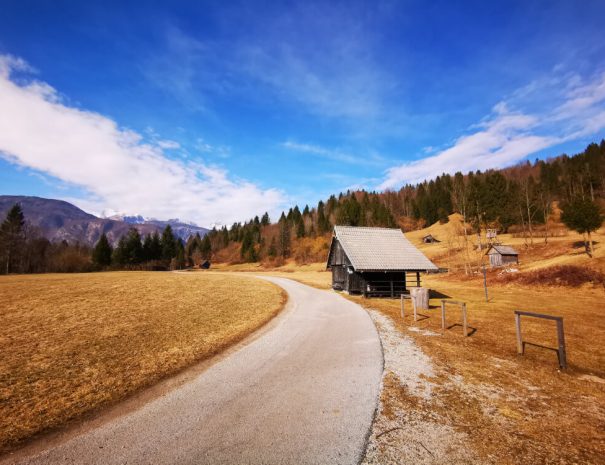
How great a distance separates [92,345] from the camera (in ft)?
34.6

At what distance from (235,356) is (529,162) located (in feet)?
536

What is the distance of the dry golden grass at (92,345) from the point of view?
6.14 meters

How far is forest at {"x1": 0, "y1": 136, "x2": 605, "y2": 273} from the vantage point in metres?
62.5

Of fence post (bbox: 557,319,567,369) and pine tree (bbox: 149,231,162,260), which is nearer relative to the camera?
fence post (bbox: 557,319,567,369)

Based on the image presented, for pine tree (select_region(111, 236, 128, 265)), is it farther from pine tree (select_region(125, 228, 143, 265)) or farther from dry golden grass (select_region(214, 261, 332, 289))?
dry golden grass (select_region(214, 261, 332, 289))

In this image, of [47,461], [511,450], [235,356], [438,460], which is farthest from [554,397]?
[47,461]

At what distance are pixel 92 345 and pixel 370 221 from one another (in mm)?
90592

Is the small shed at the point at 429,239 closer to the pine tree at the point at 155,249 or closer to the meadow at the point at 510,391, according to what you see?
the meadow at the point at 510,391

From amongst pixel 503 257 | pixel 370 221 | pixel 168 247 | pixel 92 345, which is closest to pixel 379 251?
pixel 92 345

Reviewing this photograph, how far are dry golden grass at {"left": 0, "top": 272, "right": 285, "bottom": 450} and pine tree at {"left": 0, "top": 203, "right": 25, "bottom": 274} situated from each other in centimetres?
6020

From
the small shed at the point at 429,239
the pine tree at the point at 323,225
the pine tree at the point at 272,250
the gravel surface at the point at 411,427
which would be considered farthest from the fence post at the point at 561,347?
the pine tree at the point at 323,225

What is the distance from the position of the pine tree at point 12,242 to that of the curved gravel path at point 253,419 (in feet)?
272

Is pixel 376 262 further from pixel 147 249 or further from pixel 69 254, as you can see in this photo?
pixel 147 249

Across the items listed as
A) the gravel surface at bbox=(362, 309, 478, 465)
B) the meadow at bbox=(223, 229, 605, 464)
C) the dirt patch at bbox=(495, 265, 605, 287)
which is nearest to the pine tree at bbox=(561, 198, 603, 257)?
the dirt patch at bbox=(495, 265, 605, 287)
